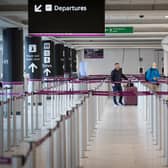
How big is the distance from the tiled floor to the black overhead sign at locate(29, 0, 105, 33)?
2.64 metres

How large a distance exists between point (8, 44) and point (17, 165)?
626 inches

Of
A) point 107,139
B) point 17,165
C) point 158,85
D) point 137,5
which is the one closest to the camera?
point 17,165

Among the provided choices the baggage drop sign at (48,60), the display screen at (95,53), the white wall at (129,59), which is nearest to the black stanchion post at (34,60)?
the baggage drop sign at (48,60)

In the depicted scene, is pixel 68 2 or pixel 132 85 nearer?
pixel 68 2

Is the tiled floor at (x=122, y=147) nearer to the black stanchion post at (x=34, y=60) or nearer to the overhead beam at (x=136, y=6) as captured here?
the overhead beam at (x=136, y=6)

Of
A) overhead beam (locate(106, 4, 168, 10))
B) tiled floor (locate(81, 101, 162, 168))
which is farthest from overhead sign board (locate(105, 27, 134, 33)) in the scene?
overhead beam (locate(106, 4, 168, 10))

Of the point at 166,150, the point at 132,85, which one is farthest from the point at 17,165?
the point at 132,85

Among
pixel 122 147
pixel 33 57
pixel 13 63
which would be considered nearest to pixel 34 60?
pixel 33 57

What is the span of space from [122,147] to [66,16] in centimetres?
322

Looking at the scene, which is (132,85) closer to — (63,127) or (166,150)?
(166,150)

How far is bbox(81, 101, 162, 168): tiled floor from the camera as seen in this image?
9.28m

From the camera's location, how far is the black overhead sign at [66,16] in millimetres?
10359

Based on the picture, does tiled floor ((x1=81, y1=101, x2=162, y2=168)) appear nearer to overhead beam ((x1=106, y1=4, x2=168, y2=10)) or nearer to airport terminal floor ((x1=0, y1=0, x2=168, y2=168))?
airport terminal floor ((x1=0, y1=0, x2=168, y2=168))

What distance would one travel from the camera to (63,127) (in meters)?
7.20
